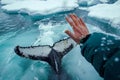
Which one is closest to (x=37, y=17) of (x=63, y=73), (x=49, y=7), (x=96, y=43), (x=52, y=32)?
(x=49, y=7)

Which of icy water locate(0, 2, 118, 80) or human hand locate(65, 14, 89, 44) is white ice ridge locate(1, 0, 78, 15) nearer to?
icy water locate(0, 2, 118, 80)

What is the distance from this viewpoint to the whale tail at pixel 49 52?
3.90m

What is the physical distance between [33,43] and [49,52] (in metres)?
2.03

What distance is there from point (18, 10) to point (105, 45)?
30.4 ft

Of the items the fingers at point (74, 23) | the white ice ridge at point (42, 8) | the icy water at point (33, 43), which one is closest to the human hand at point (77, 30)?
the fingers at point (74, 23)

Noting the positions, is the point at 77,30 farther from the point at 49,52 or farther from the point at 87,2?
the point at 87,2

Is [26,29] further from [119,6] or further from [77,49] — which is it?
[119,6]

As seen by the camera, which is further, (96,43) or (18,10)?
(18,10)

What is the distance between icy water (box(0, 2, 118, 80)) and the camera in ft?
13.9

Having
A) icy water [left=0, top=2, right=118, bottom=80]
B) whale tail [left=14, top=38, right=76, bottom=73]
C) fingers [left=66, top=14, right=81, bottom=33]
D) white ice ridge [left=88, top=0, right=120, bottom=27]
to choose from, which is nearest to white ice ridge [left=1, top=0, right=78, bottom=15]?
icy water [left=0, top=2, right=118, bottom=80]

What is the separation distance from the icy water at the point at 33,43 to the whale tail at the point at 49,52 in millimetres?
246

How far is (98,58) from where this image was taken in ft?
4.54

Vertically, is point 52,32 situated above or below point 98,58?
below

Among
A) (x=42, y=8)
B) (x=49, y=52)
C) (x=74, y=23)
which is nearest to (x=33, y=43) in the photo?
(x=49, y=52)
